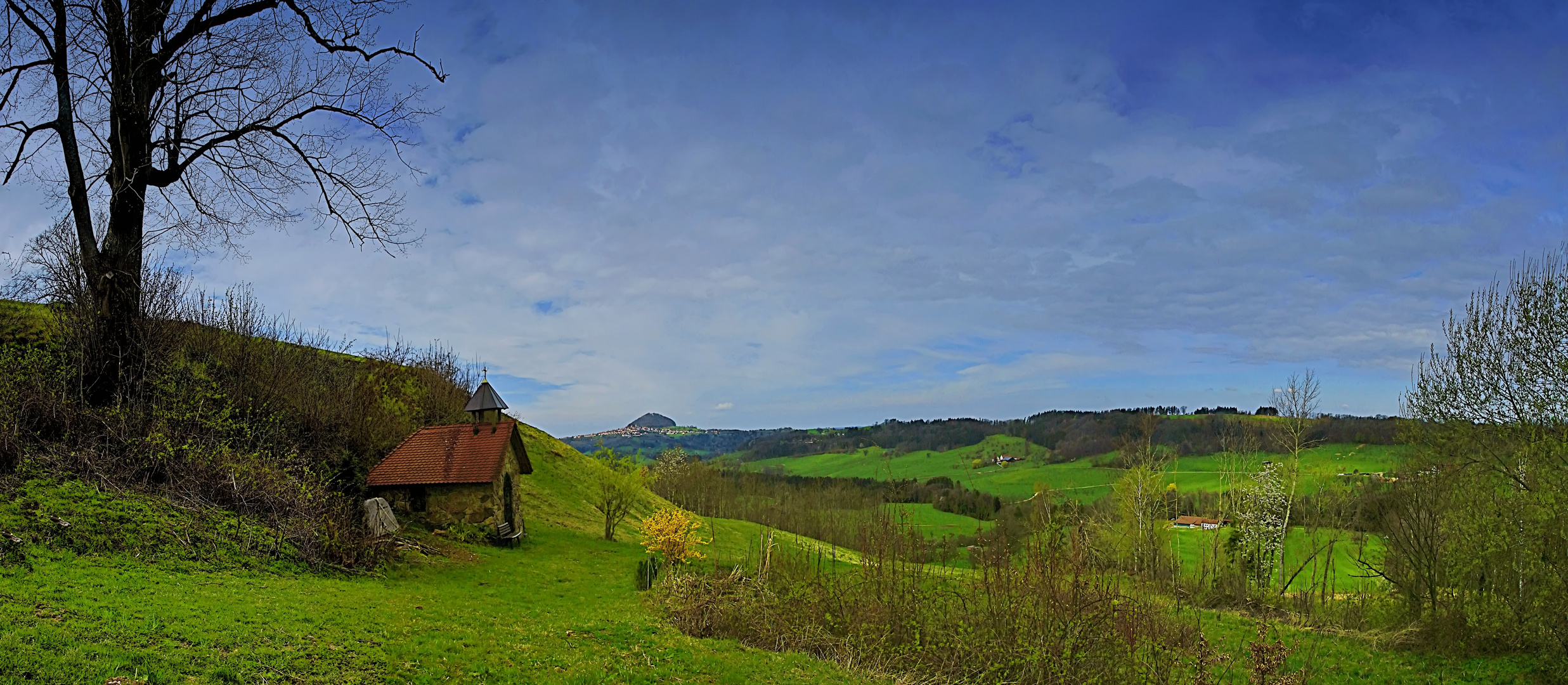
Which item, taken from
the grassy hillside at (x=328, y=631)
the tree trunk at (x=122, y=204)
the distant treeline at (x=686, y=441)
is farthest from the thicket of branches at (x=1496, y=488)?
the distant treeline at (x=686, y=441)

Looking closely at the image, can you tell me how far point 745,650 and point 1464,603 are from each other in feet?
54.2

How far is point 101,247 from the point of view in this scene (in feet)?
48.1

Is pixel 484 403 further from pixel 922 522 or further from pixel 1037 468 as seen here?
pixel 1037 468

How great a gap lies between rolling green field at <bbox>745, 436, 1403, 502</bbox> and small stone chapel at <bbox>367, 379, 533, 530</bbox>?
35.8 feet

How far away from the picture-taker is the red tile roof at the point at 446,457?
69.9 ft

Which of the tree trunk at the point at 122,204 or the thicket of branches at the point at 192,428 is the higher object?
the tree trunk at the point at 122,204

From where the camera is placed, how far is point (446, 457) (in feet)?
71.8

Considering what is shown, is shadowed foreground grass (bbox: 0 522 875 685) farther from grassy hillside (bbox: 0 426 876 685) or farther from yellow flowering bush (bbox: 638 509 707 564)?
yellow flowering bush (bbox: 638 509 707 564)

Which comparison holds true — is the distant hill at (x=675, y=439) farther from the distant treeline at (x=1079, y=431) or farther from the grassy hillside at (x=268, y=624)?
the grassy hillside at (x=268, y=624)

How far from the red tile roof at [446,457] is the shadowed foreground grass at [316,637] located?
7652 mm

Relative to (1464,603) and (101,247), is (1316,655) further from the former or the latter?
(101,247)

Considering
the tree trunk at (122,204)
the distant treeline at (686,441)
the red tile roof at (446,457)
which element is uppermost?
the tree trunk at (122,204)

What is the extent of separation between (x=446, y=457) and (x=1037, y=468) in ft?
163

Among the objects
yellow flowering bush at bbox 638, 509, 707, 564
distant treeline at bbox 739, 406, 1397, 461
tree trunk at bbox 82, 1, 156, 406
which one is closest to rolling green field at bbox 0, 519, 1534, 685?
yellow flowering bush at bbox 638, 509, 707, 564
